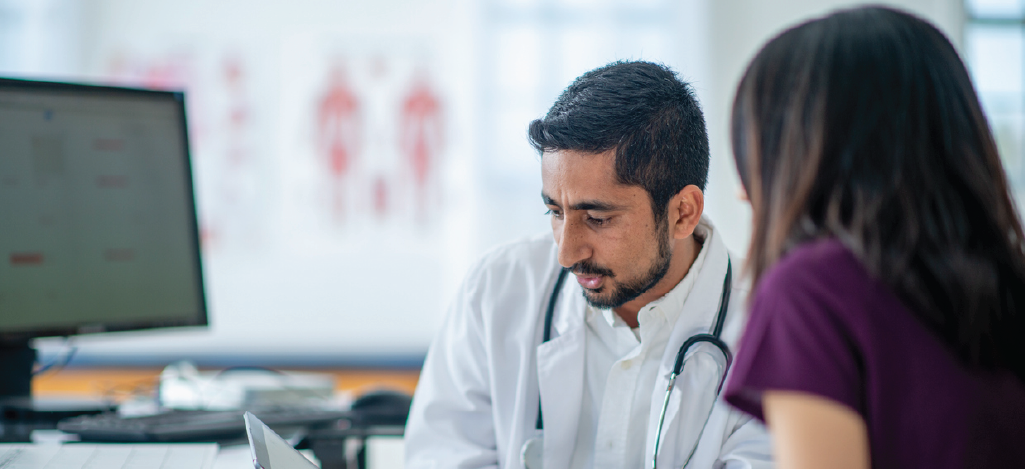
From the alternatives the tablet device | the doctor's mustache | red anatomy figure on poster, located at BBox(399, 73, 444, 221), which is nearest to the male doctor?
the doctor's mustache

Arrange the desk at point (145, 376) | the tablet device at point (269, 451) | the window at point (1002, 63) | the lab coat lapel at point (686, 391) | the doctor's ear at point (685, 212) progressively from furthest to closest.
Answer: the window at point (1002, 63) → the desk at point (145, 376) → the doctor's ear at point (685, 212) → the lab coat lapel at point (686, 391) → the tablet device at point (269, 451)

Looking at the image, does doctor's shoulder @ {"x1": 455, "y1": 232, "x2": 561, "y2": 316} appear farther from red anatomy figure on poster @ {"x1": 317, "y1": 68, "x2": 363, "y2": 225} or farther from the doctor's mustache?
red anatomy figure on poster @ {"x1": 317, "y1": 68, "x2": 363, "y2": 225}

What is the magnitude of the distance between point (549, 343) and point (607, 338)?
4.4 inches

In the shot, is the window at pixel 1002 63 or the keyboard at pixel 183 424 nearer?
the keyboard at pixel 183 424

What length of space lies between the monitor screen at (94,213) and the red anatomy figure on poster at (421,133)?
5.86ft

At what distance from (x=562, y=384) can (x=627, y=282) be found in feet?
0.66

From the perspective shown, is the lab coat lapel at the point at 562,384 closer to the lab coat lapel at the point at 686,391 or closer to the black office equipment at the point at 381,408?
the lab coat lapel at the point at 686,391

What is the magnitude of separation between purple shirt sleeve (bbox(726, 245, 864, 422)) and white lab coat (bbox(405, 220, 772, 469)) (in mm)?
539

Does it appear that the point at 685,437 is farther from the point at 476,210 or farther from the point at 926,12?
the point at 926,12

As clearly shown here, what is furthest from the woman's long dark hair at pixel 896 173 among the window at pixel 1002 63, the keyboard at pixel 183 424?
the window at pixel 1002 63

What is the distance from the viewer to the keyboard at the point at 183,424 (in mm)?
1162

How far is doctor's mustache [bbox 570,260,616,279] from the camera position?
3.89ft

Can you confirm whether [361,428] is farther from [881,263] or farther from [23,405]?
[881,263]

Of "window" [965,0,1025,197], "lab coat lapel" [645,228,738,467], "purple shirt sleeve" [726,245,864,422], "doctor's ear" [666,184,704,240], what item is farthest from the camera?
"window" [965,0,1025,197]
